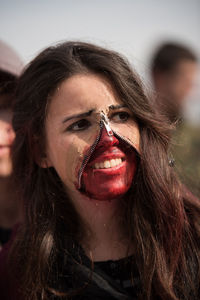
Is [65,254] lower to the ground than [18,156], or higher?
lower

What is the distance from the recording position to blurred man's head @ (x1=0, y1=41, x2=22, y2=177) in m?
2.47

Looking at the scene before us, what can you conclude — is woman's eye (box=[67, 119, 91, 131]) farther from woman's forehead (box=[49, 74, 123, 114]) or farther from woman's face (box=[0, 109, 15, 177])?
woman's face (box=[0, 109, 15, 177])

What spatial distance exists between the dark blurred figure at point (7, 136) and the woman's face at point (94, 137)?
920mm

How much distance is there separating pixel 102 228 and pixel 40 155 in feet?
1.88

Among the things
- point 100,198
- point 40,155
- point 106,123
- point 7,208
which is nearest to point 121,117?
point 106,123

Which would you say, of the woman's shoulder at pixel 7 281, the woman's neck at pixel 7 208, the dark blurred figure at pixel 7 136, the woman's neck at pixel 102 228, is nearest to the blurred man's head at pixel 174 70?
the dark blurred figure at pixel 7 136

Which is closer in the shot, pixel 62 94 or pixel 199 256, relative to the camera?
pixel 199 256

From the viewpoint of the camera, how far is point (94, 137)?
62.5 inches

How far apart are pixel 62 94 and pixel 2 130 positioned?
98 cm

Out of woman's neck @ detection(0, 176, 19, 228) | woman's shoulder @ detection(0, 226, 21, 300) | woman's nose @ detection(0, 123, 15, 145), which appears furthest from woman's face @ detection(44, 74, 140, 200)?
woman's neck @ detection(0, 176, 19, 228)

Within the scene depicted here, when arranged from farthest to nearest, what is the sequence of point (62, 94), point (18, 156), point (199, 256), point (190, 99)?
point (190, 99) < point (18, 156) < point (62, 94) < point (199, 256)

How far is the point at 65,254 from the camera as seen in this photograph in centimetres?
172

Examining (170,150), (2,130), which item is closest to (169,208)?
(170,150)

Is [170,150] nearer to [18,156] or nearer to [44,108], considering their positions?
[44,108]
